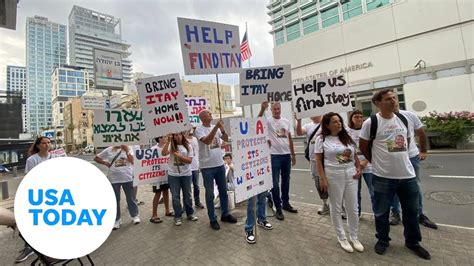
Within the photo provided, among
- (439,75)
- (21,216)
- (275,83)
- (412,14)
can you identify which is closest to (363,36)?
(412,14)

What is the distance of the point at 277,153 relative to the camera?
169 inches

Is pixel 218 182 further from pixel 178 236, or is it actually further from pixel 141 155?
pixel 141 155

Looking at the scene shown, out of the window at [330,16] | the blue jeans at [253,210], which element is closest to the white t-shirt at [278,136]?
the blue jeans at [253,210]

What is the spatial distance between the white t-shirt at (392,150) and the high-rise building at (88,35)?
297ft

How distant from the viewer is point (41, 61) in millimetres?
97500

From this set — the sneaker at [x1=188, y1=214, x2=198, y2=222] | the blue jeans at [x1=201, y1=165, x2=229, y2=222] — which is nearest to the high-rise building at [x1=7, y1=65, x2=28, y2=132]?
the sneaker at [x1=188, y1=214, x2=198, y2=222]

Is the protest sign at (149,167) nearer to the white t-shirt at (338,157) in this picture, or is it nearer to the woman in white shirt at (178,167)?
the woman in white shirt at (178,167)

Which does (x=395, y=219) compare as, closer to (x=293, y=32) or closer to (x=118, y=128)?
(x=118, y=128)

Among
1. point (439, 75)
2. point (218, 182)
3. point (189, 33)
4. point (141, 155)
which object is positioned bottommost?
point (218, 182)

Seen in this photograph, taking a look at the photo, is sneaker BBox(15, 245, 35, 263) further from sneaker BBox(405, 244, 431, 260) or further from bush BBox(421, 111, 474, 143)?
bush BBox(421, 111, 474, 143)

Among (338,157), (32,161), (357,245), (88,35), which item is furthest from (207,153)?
(88,35)

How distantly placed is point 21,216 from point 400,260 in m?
3.58

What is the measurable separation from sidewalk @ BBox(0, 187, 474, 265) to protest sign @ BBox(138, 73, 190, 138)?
1718mm

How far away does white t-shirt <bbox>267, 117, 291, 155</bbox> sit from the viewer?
429 cm
